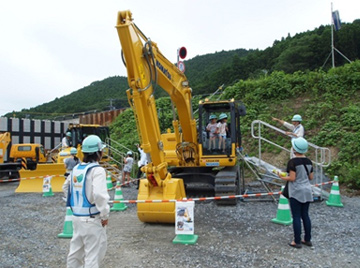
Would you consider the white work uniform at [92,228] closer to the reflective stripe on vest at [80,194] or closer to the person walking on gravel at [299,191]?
the reflective stripe on vest at [80,194]

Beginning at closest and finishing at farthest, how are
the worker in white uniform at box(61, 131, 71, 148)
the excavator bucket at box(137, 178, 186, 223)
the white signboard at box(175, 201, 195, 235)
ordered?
the white signboard at box(175, 201, 195, 235) < the excavator bucket at box(137, 178, 186, 223) < the worker in white uniform at box(61, 131, 71, 148)

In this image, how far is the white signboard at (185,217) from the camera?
5.55 m

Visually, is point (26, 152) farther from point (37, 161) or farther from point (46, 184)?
point (46, 184)

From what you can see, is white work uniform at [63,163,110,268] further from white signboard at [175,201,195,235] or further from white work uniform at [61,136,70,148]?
white work uniform at [61,136,70,148]

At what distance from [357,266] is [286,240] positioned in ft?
4.26

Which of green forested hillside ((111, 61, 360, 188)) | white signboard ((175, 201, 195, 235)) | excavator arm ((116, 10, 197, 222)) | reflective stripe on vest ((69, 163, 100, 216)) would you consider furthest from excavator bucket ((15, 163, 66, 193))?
reflective stripe on vest ((69, 163, 100, 216))

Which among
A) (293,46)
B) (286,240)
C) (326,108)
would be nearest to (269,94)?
(326,108)

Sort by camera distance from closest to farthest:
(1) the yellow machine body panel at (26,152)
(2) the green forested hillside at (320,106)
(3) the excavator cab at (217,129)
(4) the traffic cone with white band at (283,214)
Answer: (4) the traffic cone with white band at (283,214)
(3) the excavator cab at (217,129)
(2) the green forested hillside at (320,106)
(1) the yellow machine body panel at (26,152)

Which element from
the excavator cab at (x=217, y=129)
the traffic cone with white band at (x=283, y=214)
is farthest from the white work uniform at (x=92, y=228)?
the excavator cab at (x=217, y=129)

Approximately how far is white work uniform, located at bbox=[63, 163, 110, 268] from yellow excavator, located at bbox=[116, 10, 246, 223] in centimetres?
276

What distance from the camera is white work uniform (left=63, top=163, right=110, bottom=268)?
350 cm

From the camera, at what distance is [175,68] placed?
838 cm

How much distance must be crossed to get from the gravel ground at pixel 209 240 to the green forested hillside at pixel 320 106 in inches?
171

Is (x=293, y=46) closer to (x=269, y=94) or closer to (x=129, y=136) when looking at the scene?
(x=269, y=94)
